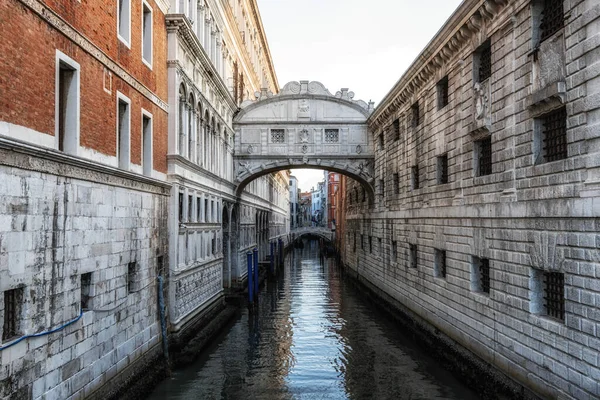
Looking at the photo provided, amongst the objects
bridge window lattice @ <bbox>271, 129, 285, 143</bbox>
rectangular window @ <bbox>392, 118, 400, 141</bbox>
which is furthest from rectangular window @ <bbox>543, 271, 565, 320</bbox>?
bridge window lattice @ <bbox>271, 129, 285, 143</bbox>

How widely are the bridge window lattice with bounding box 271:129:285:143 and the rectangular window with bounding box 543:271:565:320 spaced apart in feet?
54.2

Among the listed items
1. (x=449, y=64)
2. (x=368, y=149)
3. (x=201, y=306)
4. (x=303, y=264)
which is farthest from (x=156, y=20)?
(x=303, y=264)

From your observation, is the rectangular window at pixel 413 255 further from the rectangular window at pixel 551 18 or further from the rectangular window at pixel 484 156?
the rectangular window at pixel 551 18

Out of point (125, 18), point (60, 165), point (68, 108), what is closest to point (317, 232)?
point (125, 18)

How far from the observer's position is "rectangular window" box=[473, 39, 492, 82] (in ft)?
38.1

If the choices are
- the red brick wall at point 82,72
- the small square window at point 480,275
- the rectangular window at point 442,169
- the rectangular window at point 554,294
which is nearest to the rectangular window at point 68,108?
the red brick wall at point 82,72

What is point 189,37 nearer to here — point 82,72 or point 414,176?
point 82,72

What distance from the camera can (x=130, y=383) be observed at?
10086mm

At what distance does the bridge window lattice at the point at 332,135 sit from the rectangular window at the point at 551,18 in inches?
608

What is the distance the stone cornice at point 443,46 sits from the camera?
11238mm

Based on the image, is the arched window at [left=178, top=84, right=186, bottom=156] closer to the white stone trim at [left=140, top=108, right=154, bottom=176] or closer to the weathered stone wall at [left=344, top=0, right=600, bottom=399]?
the white stone trim at [left=140, top=108, right=154, bottom=176]

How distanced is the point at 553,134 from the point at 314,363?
26.0ft

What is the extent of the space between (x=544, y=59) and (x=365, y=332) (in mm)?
10851

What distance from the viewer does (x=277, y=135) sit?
80.4ft
